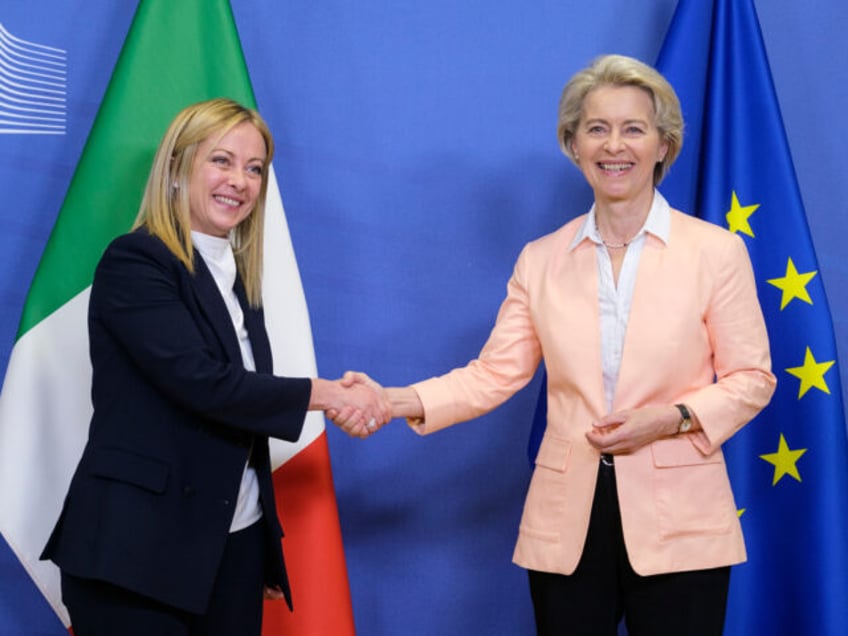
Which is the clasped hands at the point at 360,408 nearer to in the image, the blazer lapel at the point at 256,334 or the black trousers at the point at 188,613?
the blazer lapel at the point at 256,334

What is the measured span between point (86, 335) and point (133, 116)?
18.1 inches

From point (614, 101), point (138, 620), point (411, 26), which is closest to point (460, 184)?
point (411, 26)

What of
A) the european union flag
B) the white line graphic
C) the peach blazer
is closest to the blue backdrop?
the european union flag

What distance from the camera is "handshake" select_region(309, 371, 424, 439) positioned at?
77.1 inches

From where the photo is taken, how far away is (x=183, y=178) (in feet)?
5.92

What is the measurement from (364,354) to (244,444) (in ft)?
2.83

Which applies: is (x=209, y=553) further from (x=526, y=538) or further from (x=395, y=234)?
(x=395, y=234)

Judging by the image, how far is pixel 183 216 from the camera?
178 centimetres

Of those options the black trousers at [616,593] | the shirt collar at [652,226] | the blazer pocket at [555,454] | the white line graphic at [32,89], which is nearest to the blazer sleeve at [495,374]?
the shirt collar at [652,226]

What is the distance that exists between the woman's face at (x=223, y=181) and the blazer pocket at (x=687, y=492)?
2.75 feet

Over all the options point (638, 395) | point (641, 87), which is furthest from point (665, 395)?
point (641, 87)

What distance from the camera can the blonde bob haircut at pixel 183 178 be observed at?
174 cm

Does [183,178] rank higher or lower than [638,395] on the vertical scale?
higher

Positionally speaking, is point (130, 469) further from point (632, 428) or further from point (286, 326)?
point (632, 428)
